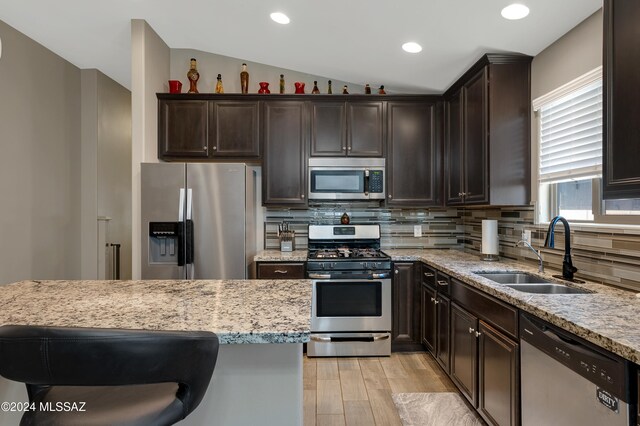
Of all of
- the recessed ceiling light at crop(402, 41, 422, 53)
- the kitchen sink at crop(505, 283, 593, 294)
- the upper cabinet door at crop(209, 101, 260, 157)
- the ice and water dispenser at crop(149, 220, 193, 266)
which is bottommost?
the kitchen sink at crop(505, 283, 593, 294)

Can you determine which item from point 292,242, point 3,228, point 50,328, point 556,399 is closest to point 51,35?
point 3,228

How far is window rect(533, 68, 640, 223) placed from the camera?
1986mm

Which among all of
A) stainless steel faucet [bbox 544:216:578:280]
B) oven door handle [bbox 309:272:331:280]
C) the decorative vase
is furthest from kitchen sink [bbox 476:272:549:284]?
the decorative vase

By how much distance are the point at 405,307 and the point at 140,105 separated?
2.94 m

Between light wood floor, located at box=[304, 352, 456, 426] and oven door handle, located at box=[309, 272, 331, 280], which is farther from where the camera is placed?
oven door handle, located at box=[309, 272, 331, 280]

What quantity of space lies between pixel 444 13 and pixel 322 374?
8.99ft

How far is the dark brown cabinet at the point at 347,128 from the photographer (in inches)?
134

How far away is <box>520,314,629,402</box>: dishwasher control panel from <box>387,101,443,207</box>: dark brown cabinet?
76.8 inches

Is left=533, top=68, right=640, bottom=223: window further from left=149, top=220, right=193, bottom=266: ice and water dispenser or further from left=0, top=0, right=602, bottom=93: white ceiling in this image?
left=149, top=220, right=193, bottom=266: ice and water dispenser

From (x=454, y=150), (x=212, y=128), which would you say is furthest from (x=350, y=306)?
(x=212, y=128)

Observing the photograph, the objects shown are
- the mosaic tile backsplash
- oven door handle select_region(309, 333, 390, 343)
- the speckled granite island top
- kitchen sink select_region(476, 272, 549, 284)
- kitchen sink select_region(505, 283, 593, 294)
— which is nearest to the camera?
the speckled granite island top

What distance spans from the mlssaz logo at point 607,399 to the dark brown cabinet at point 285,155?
258 cm

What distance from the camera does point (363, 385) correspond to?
2.60m

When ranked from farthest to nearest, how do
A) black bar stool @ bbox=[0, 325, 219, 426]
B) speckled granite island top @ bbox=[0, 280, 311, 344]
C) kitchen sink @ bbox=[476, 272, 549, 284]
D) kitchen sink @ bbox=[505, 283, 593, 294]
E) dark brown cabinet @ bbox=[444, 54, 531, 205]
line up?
1. dark brown cabinet @ bbox=[444, 54, 531, 205]
2. kitchen sink @ bbox=[476, 272, 549, 284]
3. kitchen sink @ bbox=[505, 283, 593, 294]
4. speckled granite island top @ bbox=[0, 280, 311, 344]
5. black bar stool @ bbox=[0, 325, 219, 426]
